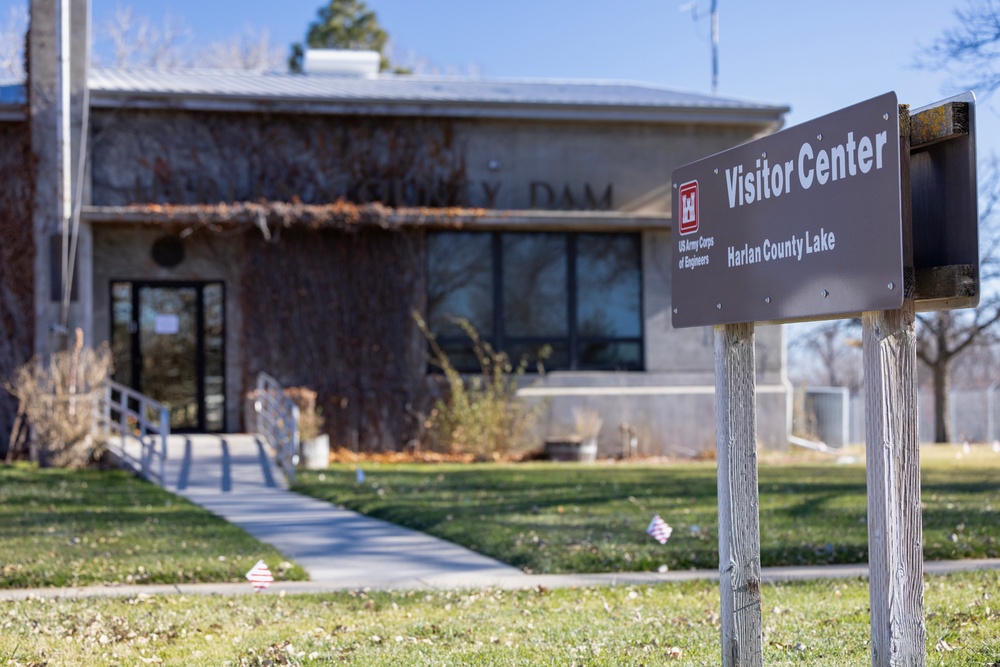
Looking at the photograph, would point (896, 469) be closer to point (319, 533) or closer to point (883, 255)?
point (883, 255)

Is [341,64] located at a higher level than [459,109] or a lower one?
higher

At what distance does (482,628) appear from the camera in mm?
5961

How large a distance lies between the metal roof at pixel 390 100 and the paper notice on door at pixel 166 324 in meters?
3.26

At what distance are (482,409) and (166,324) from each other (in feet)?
17.1

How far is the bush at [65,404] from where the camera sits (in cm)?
1537

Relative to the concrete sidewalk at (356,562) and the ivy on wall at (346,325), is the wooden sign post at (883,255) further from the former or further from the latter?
the ivy on wall at (346,325)

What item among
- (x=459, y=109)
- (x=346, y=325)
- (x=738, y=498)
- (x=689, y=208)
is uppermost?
(x=459, y=109)

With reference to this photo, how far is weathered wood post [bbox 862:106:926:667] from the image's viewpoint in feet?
11.4

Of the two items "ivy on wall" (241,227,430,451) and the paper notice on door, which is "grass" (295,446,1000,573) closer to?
"ivy on wall" (241,227,430,451)

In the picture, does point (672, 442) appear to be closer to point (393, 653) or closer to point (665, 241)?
point (665, 241)

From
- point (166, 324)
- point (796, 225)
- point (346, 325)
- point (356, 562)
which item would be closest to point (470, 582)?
point (356, 562)

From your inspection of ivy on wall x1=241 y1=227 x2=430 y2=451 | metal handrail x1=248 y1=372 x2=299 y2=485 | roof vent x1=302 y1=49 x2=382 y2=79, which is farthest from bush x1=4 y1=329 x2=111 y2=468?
roof vent x1=302 y1=49 x2=382 y2=79

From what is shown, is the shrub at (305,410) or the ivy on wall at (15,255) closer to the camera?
the shrub at (305,410)

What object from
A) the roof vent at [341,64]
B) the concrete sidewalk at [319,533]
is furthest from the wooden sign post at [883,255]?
the roof vent at [341,64]
